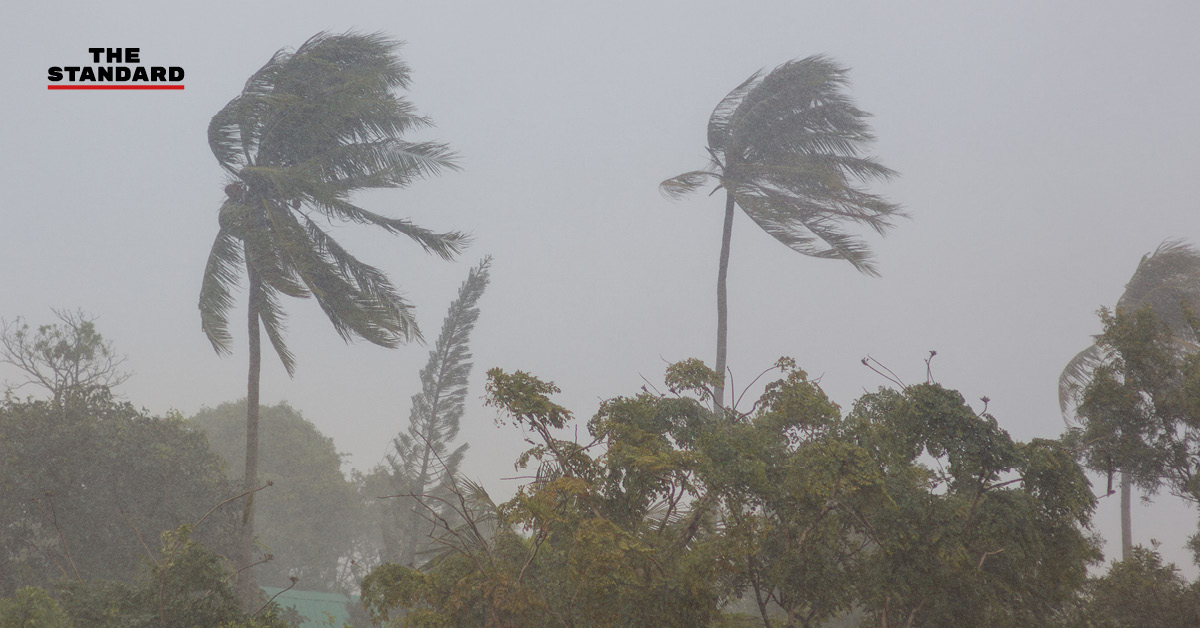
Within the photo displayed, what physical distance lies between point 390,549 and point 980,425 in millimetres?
23315

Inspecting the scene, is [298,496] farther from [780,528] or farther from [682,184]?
[780,528]

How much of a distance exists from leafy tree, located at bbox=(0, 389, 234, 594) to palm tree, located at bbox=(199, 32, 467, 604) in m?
2.24

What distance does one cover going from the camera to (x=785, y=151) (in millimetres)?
16203

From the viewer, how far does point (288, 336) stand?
13633mm

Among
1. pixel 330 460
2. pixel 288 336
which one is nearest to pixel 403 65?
pixel 288 336

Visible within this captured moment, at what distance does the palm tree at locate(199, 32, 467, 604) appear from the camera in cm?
1315

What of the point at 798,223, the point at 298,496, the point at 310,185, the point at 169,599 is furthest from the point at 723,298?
the point at 298,496

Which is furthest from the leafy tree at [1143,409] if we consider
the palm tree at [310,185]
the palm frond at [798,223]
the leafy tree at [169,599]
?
the palm tree at [310,185]

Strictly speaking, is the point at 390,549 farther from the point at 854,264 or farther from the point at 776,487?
the point at 776,487

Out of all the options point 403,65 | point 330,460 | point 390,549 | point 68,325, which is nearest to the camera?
point 403,65

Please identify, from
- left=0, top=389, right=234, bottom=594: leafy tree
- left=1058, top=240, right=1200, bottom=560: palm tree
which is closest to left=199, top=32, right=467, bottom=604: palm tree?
left=0, top=389, right=234, bottom=594: leafy tree

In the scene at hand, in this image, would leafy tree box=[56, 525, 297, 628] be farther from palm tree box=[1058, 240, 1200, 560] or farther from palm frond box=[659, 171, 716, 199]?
palm tree box=[1058, 240, 1200, 560]

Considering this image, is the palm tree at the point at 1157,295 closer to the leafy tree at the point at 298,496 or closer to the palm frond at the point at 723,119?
the palm frond at the point at 723,119

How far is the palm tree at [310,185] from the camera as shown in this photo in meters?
13.1
